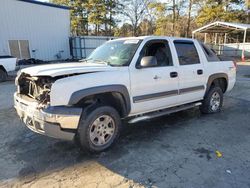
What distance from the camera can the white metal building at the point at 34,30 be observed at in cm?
1802

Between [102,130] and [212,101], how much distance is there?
133 inches

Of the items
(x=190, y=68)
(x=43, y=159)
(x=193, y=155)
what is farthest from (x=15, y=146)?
(x=190, y=68)

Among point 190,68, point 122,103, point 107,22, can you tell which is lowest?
point 122,103

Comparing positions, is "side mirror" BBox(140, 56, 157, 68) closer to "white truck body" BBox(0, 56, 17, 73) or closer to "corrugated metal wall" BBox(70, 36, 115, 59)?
"white truck body" BBox(0, 56, 17, 73)

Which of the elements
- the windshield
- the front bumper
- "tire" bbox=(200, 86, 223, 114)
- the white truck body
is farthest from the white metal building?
"tire" bbox=(200, 86, 223, 114)

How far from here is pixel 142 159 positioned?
3.63 meters

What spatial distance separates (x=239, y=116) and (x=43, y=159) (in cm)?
470

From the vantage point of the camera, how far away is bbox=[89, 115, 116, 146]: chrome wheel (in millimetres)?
3734

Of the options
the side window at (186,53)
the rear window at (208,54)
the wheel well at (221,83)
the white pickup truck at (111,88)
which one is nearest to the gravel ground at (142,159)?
the white pickup truck at (111,88)

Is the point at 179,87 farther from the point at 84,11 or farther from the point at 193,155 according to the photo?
the point at 84,11

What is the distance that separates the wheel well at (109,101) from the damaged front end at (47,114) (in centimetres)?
28

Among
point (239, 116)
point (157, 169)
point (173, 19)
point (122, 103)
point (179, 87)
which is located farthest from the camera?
point (173, 19)

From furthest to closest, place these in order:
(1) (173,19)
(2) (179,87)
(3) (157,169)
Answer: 1. (1) (173,19)
2. (2) (179,87)
3. (3) (157,169)

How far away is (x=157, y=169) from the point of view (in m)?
3.35
